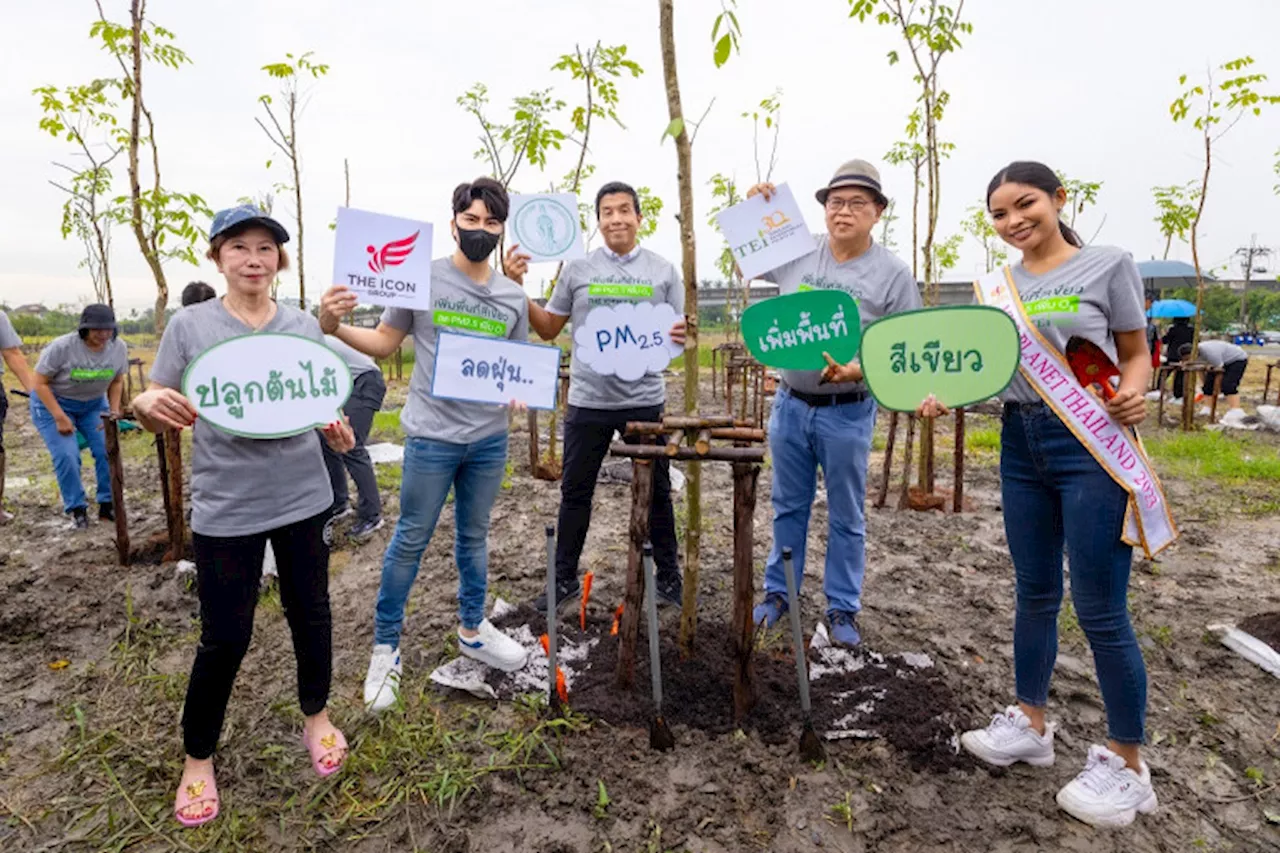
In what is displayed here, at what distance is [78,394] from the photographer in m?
5.14

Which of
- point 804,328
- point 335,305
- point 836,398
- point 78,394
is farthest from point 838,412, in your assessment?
point 78,394

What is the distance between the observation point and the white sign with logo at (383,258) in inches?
93.4

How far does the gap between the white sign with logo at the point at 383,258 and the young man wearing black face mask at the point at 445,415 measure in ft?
0.36

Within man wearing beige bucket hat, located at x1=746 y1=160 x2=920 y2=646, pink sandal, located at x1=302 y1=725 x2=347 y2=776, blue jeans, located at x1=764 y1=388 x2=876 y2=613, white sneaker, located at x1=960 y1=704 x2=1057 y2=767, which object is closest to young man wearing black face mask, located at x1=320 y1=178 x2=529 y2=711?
pink sandal, located at x1=302 y1=725 x2=347 y2=776

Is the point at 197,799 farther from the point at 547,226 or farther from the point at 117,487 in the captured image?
the point at 117,487

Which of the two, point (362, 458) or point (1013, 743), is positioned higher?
point (362, 458)

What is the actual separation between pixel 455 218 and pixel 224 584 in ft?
4.71

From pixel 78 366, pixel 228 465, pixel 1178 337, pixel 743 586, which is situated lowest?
pixel 743 586

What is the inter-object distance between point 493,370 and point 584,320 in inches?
23.5

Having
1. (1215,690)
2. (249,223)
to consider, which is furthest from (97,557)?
(1215,690)

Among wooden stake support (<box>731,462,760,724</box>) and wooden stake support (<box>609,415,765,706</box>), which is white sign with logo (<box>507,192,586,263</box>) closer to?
wooden stake support (<box>609,415,765,706</box>)

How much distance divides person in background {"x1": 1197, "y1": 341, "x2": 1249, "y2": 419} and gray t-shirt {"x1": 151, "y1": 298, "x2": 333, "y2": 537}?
443 inches

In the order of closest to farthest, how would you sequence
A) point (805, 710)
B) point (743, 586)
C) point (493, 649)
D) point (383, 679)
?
1. point (805, 710)
2. point (743, 586)
3. point (383, 679)
4. point (493, 649)

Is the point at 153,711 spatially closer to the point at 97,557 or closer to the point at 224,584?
the point at 224,584
